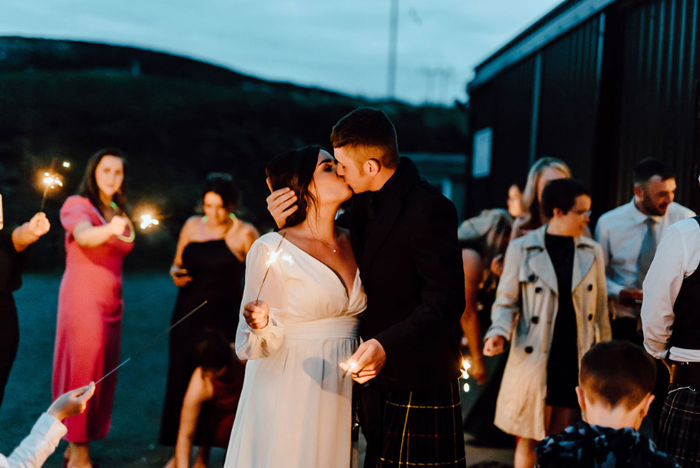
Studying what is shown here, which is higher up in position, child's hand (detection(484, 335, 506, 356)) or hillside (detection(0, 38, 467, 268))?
A: hillside (detection(0, 38, 467, 268))

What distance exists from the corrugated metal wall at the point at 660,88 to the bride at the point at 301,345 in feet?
8.62

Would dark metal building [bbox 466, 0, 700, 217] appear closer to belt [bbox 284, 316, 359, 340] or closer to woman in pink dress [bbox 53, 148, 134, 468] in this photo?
belt [bbox 284, 316, 359, 340]

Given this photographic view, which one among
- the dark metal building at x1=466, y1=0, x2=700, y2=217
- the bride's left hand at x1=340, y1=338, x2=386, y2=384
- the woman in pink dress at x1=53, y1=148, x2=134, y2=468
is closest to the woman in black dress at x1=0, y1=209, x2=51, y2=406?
the woman in pink dress at x1=53, y1=148, x2=134, y2=468

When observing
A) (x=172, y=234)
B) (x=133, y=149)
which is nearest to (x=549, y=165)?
(x=172, y=234)

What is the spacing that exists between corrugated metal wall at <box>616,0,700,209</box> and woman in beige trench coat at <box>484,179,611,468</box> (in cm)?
90

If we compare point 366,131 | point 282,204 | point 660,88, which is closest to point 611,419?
point 366,131

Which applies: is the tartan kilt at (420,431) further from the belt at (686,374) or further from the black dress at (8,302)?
Answer: the black dress at (8,302)

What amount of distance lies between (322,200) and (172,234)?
38.5 feet

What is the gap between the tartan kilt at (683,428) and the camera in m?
2.58

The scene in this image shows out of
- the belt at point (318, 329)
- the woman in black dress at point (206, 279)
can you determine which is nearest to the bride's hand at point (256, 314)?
the belt at point (318, 329)

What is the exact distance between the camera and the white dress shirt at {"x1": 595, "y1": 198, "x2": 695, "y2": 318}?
413 centimetres

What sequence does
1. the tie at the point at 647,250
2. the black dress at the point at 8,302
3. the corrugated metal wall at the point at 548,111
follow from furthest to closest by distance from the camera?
the corrugated metal wall at the point at 548,111
the tie at the point at 647,250
the black dress at the point at 8,302

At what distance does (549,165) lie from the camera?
4.61m

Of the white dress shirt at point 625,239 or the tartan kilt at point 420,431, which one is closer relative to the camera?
the tartan kilt at point 420,431
